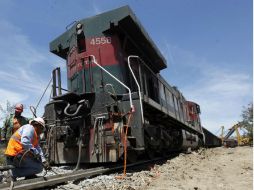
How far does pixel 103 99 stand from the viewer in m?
6.53

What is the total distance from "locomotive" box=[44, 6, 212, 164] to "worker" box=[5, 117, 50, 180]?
161 centimetres

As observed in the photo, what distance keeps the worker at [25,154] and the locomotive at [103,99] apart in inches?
63.2

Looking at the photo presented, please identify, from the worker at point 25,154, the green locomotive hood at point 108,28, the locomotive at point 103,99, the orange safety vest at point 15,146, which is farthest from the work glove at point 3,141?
the green locomotive hood at point 108,28

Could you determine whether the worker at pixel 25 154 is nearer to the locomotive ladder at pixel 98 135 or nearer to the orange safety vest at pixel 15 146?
the orange safety vest at pixel 15 146

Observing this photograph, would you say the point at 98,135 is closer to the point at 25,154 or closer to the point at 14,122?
the point at 14,122

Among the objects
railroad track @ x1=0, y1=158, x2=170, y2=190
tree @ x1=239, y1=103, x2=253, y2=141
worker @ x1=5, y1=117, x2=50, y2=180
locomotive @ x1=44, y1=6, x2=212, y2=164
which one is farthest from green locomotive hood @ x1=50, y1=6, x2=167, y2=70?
tree @ x1=239, y1=103, x2=253, y2=141

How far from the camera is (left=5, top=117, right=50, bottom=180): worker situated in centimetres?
455

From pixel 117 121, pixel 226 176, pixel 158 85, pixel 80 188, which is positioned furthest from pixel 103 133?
pixel 158 85

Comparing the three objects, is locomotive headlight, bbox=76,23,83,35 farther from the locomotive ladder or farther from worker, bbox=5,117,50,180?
worker, bbox=5,117,50,180

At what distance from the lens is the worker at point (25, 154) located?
4.55 m

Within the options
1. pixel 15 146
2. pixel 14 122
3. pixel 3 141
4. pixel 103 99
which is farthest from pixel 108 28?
pixel 15 146

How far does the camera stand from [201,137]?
687 inches

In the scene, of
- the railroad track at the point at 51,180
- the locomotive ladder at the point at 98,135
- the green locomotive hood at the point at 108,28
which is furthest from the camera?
the green locomotive hood at the point at 108,28

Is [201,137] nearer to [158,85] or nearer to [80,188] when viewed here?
[158,85]
